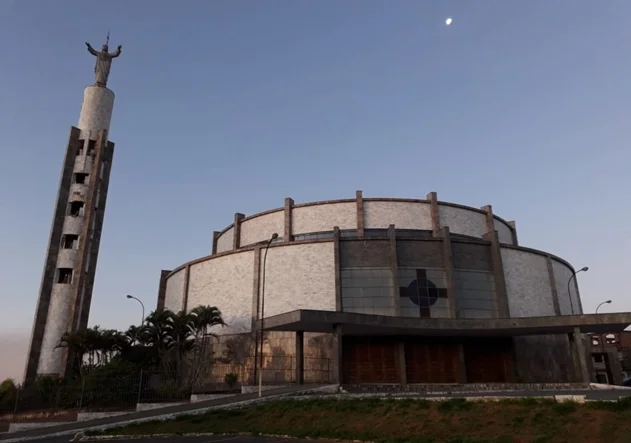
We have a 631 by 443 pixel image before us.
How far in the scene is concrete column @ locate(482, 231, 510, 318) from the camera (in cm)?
4036

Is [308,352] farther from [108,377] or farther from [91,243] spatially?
[91,243]

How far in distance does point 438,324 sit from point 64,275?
107 feet

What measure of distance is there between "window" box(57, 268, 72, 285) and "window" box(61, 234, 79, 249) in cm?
219

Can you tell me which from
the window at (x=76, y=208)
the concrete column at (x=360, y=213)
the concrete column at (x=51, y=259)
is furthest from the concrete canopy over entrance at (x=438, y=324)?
the window at (x=76, y=208)

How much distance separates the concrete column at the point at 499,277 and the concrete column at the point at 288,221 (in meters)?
18.0

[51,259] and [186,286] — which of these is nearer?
[51,259]

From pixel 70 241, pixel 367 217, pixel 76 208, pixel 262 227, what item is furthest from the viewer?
pixel 262 227

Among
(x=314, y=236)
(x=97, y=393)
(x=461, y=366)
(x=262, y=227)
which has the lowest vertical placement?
(x=97, y=393)

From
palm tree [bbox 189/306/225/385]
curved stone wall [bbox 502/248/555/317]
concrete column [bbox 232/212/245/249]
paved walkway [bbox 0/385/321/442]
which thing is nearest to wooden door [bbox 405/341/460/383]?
curved stone wall [bbox 502/248/555/317]

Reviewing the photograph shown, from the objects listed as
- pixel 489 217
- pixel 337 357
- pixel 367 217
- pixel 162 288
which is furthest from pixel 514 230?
pixel 162 288

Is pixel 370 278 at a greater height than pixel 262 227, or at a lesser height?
lesser

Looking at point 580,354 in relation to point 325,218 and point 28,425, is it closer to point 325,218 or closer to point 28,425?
point 325,218

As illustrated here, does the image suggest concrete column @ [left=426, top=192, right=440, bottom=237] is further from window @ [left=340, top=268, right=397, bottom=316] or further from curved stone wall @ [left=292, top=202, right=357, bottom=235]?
window @ [left=340, top=268, right=397, bottom=316]

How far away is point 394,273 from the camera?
130 feet
